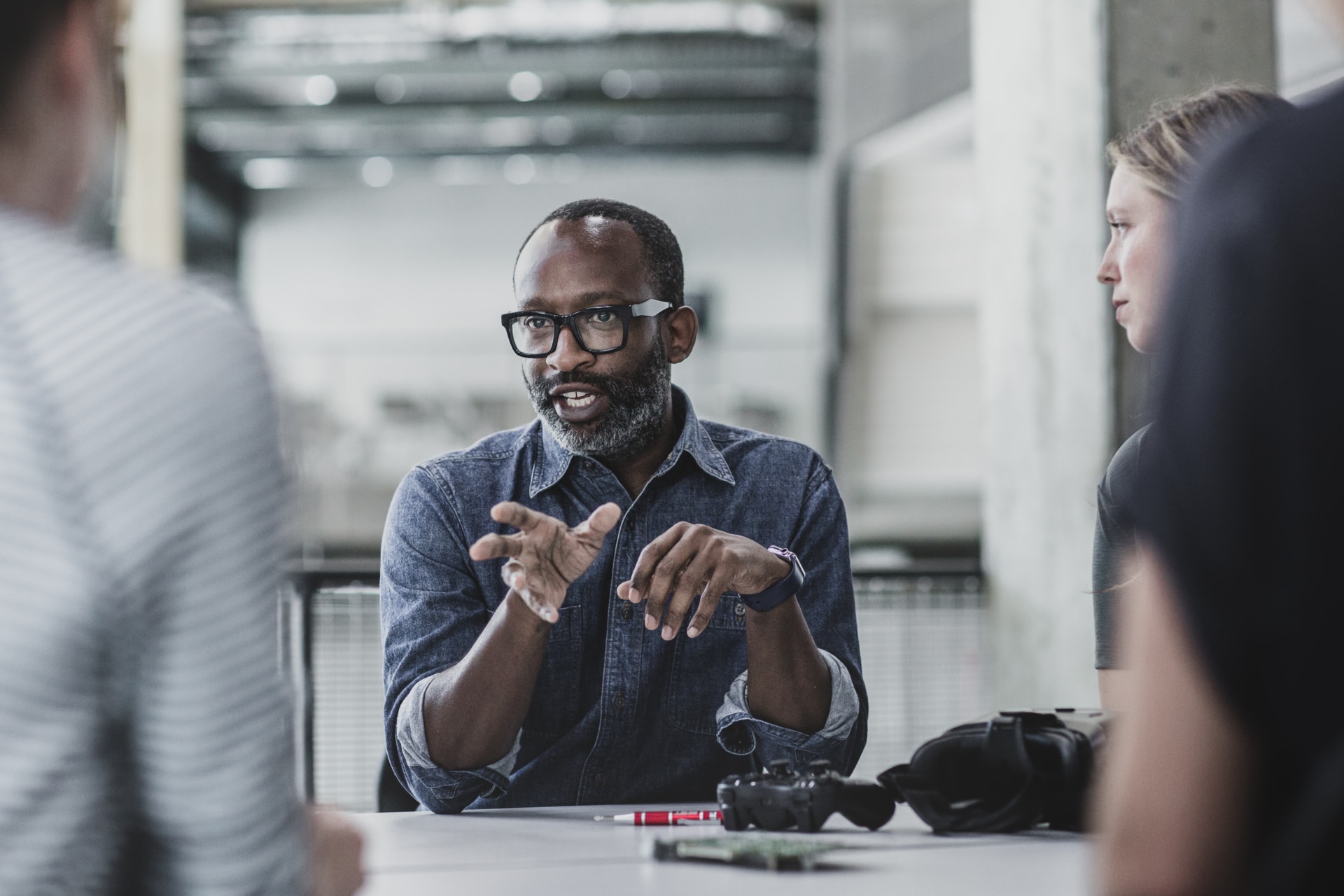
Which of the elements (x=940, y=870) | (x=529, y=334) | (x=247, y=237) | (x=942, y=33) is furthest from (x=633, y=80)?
(x=940, y=870)

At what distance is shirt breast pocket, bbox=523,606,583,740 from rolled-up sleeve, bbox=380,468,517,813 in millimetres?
60

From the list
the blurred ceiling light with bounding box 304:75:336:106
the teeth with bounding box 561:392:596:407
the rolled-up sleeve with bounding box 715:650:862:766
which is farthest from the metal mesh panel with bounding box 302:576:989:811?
the blurred ceiling light with bounding box 304:75:336:106

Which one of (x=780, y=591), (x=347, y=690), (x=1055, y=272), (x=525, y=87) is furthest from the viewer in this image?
(x=525, y=87)

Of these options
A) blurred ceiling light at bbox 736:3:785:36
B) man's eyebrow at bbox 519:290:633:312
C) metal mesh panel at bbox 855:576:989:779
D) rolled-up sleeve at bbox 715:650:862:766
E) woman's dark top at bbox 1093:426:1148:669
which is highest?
blurred ceiling light at bbox 736:3:785:36

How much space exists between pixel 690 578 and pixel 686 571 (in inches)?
0.4

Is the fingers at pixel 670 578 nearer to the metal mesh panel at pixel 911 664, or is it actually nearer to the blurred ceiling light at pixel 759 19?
the metal mesh panel at pixel 911 664

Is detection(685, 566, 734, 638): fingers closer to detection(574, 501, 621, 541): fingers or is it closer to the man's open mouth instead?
detection(574, 501, 621, 541): fingers

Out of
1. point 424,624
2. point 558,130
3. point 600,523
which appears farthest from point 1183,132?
point 558,130

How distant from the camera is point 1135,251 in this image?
2105 mm

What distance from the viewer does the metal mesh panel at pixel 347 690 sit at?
312cm

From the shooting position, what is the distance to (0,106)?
2.46 ft

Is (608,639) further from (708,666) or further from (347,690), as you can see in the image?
(347,690)

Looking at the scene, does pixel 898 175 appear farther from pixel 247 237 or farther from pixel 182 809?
pixel 247 237

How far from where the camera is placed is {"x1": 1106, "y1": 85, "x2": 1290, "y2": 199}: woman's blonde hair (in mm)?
1996
